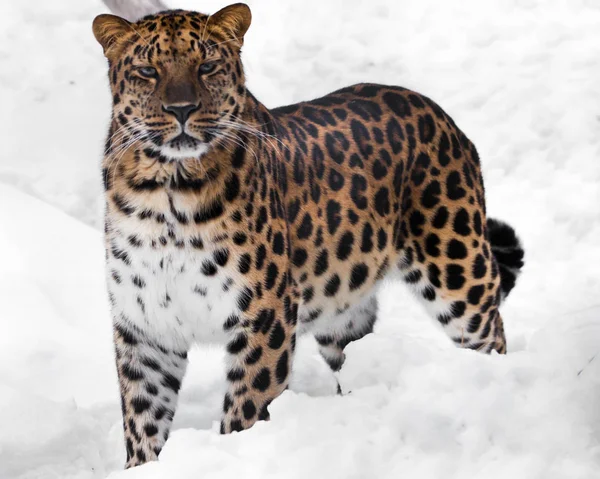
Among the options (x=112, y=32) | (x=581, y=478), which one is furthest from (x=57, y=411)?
(x=581, y=478)

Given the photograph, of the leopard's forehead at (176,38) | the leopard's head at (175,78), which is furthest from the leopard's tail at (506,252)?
the leopard's forehead at (176,38)

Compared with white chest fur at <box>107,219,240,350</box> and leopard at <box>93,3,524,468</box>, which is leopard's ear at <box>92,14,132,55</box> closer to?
leopard at <box>93,3,524,468</box>

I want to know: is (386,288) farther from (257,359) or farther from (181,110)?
(181,110)

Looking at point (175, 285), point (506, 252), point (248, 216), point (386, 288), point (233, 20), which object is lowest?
point (386, 288)

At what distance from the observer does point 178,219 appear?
5066mm

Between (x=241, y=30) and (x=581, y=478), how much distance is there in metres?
2.58

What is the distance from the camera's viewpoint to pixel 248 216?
5.19 meters

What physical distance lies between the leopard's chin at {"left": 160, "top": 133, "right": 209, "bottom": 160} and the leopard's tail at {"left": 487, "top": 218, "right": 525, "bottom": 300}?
2.70 metres

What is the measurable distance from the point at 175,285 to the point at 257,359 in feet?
1.80

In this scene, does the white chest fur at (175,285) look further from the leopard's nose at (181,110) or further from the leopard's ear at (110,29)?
the leopard's ear at (110,29)

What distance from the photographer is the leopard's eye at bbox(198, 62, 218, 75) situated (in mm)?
4941

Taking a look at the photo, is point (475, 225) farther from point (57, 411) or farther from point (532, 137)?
point (532, 137)

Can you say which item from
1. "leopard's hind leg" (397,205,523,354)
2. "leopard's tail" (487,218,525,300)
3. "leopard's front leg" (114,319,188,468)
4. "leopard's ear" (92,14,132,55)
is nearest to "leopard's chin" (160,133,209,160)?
"leopard's ear" (92,14,132,55)

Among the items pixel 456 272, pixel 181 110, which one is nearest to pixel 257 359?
pixel 181 110
